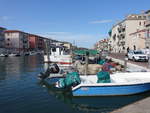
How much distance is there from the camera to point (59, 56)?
137ft

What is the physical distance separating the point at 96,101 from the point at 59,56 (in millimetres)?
29205

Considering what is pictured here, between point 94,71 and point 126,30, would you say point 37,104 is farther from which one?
point 126,30

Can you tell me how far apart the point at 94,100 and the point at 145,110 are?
5533 millimetres

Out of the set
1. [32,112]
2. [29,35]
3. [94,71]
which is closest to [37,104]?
[32,112]

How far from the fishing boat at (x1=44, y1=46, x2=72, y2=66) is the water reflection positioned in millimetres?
24865

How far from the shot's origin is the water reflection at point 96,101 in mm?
12036

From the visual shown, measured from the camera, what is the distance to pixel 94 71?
2391 centimetres

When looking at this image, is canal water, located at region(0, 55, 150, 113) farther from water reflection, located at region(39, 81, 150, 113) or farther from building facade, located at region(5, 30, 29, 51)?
building facade, located at region(5, 30, 29, 51)

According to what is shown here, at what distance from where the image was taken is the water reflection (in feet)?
39.5

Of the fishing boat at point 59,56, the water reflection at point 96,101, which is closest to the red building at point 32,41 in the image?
the fishing boat at point 59,56

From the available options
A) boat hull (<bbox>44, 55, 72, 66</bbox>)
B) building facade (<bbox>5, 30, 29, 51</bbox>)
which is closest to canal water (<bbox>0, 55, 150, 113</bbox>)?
boat hull (<bbox>44, 55, 72, 66</bbox>)

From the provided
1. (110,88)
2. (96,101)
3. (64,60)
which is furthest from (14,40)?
(96,101)

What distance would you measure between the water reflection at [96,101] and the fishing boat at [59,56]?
24865 millimetres

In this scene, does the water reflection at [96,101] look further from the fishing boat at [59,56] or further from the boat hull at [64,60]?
the fishing boat at [59,56]
